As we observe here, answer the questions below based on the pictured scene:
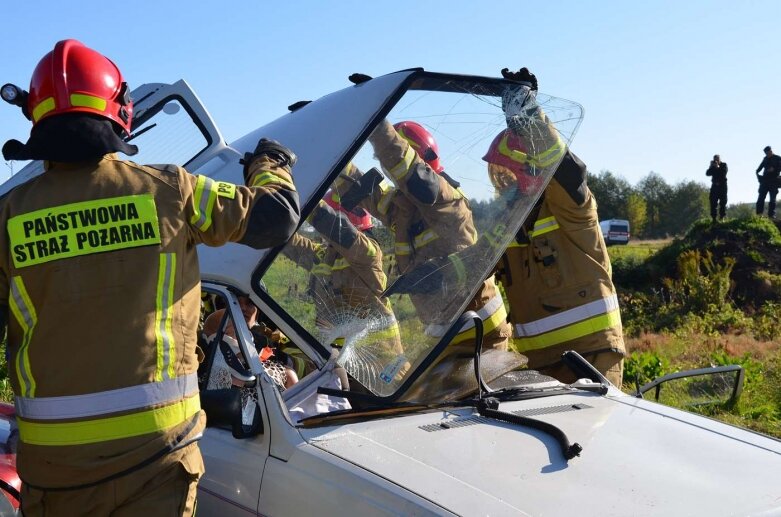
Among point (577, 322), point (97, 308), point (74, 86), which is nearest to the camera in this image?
point (97, 308)

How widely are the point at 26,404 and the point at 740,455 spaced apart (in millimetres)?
2380

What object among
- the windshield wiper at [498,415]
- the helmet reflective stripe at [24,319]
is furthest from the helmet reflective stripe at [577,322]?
the helmet reflective stripe at [24,319]

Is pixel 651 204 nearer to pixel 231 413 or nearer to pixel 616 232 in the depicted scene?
pixel 616 232

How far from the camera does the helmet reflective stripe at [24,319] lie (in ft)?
7.64

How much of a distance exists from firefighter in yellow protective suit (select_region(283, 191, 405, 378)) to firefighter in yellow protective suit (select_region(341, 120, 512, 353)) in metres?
0.08

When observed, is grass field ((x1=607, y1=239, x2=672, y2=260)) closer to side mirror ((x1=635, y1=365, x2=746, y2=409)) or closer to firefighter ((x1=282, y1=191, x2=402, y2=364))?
side mirror ((x1=635, y1=365, x2=746, y2=409))

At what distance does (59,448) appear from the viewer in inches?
90.3

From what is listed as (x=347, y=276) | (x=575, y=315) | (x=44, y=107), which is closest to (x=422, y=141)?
(x=347, y=276)

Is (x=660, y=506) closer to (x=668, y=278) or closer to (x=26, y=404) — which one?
(x=26, y=404)

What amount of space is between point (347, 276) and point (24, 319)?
125cm

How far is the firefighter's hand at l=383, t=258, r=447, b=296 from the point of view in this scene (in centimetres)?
324

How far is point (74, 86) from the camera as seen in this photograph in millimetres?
2396

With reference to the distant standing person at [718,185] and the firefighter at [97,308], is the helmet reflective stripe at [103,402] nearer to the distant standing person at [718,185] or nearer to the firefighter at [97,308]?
the firefighter at [97,308]

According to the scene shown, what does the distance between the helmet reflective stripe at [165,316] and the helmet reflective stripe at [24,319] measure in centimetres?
35
